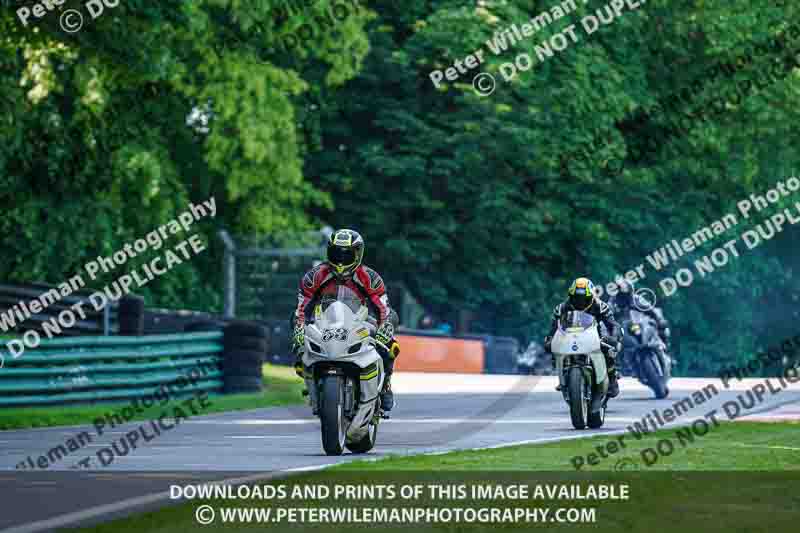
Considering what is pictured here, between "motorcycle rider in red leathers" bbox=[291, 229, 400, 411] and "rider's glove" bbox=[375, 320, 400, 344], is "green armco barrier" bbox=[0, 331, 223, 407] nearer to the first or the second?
"motorcycle rider in red leathers" bbox=[291, 229, 400, 411]

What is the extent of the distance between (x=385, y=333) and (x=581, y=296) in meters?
4.85

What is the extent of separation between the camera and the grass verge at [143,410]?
2253 cm

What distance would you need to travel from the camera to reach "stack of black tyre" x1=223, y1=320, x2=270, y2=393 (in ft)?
91.1

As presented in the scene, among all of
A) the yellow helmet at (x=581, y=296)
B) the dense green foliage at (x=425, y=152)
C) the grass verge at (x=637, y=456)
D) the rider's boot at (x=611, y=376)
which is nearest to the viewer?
the grass verge at (x=637, y=456)

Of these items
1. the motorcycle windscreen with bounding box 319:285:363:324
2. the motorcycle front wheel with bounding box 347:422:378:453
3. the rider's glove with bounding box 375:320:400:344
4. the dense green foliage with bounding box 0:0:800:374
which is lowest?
the motorcycle front wheel with bounding box 347:422:378:453

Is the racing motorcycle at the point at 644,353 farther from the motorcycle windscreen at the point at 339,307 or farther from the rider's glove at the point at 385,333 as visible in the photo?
the motorcycle windscreen at the point at 339,307

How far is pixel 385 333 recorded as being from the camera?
16.3 meters

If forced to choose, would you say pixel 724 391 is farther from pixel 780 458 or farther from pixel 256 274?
pixel 780 458

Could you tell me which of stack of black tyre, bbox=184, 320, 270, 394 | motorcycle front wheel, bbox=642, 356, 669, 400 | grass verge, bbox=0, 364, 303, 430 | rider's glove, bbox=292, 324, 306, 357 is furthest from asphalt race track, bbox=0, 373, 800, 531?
stack of black tyre, bbox=184, 320, 270, 394

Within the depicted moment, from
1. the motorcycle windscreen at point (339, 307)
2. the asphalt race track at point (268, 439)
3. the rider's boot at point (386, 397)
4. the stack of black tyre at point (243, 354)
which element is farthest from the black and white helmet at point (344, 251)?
the stack of black tyre at point (243, 354)

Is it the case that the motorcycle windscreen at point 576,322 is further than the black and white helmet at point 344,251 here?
Yes

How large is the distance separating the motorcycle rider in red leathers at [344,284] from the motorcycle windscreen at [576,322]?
444 cm

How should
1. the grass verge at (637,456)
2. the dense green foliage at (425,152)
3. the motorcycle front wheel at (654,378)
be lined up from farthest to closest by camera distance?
the dense green foliage at (425,152) < the motorcycle front wheel at (654,378) < the grass verge at (637,456)

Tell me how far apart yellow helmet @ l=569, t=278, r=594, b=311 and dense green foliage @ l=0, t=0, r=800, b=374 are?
37.4ft
